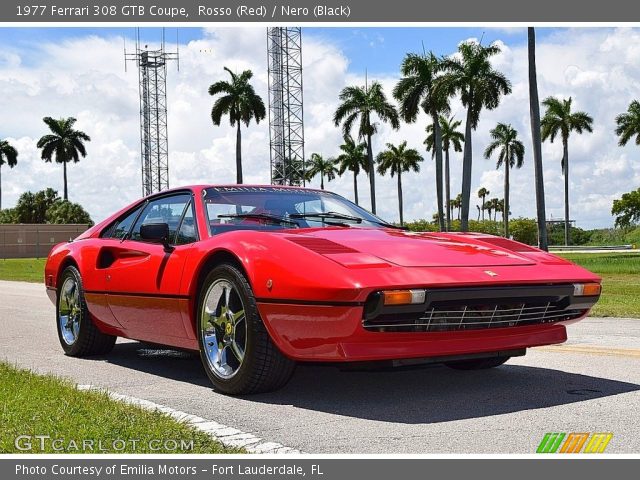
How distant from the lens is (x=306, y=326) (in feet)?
15.4

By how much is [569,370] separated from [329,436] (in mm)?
2577

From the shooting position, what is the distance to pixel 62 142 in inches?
3546

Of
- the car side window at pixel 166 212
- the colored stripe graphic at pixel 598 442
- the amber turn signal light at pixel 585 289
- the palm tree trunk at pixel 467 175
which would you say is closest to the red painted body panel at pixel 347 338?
the amber turn signal light at pixel 585 289

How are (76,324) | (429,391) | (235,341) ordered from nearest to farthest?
(235,341), (429,391), (76,324)

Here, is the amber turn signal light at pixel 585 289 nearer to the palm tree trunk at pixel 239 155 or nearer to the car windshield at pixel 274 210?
the car windshield at pixel 274 210

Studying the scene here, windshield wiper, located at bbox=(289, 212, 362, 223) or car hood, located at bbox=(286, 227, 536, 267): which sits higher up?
windshield wiper, located at bbox=(289, 212, 362, 223)

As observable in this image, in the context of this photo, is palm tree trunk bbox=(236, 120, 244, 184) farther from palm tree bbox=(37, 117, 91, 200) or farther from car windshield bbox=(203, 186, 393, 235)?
car windshield bbox=(203, 186, 393, 235)

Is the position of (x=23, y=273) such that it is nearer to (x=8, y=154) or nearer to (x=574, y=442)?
(x=574, y=442)

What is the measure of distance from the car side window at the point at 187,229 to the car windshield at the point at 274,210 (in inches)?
5.2

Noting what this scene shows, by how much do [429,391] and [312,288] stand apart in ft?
4.04

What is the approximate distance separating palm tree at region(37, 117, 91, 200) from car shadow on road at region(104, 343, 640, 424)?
87.6m

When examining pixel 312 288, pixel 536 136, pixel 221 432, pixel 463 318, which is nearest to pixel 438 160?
pixel 536 136

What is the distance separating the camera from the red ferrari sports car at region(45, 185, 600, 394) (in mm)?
4617

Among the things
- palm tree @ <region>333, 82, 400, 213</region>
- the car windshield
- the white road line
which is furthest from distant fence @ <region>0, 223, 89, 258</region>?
the white road line
